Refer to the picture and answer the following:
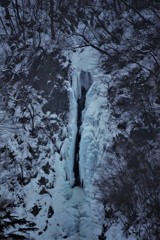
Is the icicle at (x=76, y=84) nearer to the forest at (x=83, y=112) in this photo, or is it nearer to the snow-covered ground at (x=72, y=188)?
the forest at (x=83, y=112)

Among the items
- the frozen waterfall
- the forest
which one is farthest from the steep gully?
the forest

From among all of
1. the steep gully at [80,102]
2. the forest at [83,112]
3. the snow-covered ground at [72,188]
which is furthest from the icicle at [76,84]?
the snow-covered ground at [72,188]

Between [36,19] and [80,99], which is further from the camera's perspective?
[36,19]

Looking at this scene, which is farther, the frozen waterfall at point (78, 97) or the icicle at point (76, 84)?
the icicle at point (76, 84)

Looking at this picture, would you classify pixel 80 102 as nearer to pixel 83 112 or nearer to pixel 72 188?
pixel 83 112

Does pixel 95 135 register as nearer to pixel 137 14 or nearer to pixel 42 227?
pixel 42 227

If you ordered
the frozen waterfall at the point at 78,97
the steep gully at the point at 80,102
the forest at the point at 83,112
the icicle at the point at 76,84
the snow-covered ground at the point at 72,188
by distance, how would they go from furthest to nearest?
the icicle at the point at 76,84
the frozen waterfall at the point at 78,97
the steep gully at the point at 80,102
the snow-covered ground at the point at 72,188
the forest at the point at 83,112

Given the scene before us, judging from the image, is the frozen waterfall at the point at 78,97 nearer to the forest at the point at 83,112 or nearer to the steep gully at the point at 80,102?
the steep gully at the point at 80,102

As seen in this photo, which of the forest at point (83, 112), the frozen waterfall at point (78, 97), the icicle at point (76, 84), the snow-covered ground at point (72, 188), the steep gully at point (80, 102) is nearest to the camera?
the forest at point (83, 112)

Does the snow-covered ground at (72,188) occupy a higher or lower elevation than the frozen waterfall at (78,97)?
lower

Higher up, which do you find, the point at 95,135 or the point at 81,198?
the point at 95,135

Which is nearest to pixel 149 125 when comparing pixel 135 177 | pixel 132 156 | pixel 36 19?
pixel 132 156
